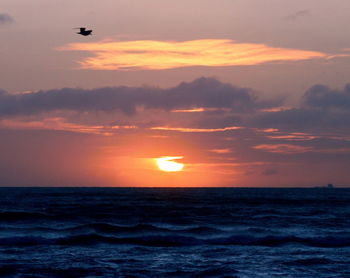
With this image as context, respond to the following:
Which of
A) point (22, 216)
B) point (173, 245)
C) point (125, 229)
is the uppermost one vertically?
point (22, 216)

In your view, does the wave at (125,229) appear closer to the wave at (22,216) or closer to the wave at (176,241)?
the wave at (176,241)

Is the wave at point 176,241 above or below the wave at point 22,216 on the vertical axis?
below

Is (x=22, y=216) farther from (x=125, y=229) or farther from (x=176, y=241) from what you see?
(x=176, y=241)

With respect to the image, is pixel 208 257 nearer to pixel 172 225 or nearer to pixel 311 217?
pixel 172 225

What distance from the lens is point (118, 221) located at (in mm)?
50281

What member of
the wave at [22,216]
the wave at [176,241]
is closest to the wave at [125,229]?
the wave at [176,241]

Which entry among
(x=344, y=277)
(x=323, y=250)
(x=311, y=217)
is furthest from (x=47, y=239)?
(x=311, y=217)

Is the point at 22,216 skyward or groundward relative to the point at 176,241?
skyward

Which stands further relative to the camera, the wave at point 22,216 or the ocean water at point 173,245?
the wave at point 22,216

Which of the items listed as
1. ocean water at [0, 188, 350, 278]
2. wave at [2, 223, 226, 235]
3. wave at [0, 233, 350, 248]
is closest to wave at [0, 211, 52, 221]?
ocean water at [0, 188, 350, 278]

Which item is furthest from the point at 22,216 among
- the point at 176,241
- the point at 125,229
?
the point at 176,241

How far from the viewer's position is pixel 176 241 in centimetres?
3822

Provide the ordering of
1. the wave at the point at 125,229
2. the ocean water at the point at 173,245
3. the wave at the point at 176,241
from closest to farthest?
the ocean water at the point at 173,245, the wave at the point at 176,241, the wave at the point at 125,229

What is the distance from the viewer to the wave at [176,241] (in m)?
36.4
